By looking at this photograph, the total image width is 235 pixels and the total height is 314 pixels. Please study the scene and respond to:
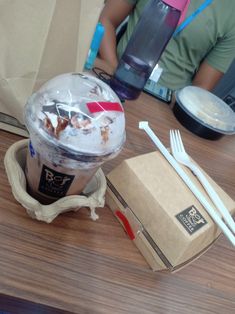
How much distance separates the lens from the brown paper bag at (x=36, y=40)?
0.43 metres

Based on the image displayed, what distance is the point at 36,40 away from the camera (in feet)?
1.46

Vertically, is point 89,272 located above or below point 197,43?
below

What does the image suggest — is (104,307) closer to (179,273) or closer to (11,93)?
(179,273)

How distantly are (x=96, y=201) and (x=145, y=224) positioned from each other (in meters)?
0.08

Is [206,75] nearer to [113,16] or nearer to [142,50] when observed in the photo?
[113,16]

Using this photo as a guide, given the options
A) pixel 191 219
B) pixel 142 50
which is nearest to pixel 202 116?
pixel 142 50

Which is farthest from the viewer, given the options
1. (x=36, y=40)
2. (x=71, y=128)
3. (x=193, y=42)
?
(x=193, y=42)

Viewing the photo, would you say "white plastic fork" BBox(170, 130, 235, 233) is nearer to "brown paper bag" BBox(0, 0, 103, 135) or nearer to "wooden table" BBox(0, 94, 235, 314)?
"wooden table" BBox(0, 94, 235, 314)

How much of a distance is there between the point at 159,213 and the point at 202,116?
0.43 m

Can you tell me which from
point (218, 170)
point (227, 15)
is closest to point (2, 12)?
point (218, 170)

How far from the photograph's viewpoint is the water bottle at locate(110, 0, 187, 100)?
29.5 inches

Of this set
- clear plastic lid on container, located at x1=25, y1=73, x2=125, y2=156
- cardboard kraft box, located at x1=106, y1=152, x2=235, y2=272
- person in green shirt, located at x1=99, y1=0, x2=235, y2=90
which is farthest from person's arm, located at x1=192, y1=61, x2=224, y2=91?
clear plastic lid on container, located at x1=25, y1=73, x2=125, y2=156

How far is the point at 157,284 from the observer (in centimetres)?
42

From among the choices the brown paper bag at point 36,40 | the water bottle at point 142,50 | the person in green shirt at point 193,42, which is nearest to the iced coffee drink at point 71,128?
the brown paper bag at point 36,40
